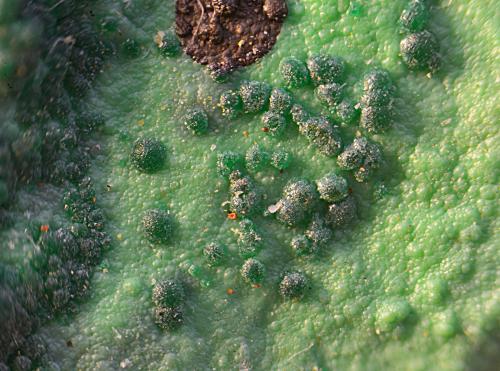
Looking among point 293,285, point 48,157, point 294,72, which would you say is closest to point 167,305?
point 293,285

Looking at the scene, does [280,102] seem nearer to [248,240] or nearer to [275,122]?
[275,122]

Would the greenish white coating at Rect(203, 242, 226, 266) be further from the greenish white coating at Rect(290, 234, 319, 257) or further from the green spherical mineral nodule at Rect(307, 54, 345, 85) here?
the green spherical mineral nodule at Rect(307, 54, 345, 85)

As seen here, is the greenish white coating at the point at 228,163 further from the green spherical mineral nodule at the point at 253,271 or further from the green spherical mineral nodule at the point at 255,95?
the green spherical mineral nodule at the point at 253,271

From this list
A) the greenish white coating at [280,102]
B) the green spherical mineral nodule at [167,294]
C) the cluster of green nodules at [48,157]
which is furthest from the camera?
the greenish white coating at [280,102]

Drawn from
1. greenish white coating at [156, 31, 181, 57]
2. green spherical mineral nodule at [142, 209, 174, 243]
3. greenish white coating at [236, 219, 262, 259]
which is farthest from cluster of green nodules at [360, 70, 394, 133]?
green spherical mineral nodule at [142, 209, 174, 243]

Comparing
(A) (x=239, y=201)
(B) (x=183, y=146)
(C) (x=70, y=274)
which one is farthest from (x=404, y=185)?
(C) (x=70, y=274)

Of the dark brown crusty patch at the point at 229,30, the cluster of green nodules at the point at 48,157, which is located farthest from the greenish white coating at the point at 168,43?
the cluster of green nodules at the point at 48,157

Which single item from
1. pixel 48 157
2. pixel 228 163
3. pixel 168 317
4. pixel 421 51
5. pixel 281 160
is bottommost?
pixel 168 317
